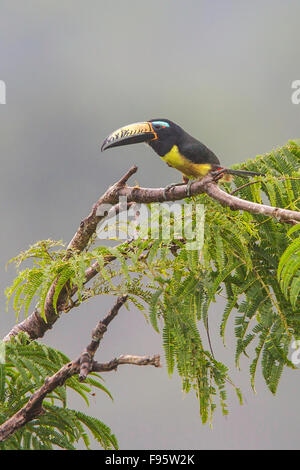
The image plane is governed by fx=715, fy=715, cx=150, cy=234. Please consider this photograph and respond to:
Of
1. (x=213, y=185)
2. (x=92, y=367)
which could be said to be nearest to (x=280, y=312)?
(x=213, y=185)

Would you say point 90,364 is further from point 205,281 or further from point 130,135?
point 130,135

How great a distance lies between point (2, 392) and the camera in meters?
5.02

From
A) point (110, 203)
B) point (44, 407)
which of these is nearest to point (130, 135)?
point (110, 203)

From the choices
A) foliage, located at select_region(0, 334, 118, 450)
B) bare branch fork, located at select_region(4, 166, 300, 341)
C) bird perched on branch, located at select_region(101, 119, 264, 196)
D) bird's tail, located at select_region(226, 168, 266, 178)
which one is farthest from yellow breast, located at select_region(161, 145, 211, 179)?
foliage, located at select_region(0, 334, 118, 450)

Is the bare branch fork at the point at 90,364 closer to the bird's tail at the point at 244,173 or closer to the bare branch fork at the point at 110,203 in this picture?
the bare branch fork at the point at 110,203

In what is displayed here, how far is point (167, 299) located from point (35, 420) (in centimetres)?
129

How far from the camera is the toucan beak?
587cm

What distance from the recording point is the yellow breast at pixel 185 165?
588 cm

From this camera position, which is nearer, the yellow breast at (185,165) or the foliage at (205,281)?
the foliage at (205,281)

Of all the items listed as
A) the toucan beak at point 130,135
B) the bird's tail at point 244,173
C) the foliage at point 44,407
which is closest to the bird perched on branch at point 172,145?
the toucan beak at point 130,135

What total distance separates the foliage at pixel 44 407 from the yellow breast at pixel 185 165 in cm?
182

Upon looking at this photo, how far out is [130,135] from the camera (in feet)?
19.6

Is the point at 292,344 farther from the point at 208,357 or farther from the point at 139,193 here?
the point at 139,193

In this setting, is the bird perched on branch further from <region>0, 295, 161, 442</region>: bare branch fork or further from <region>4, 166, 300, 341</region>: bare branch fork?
<region>0, 295, 161, 442</region>: bare branch fork
